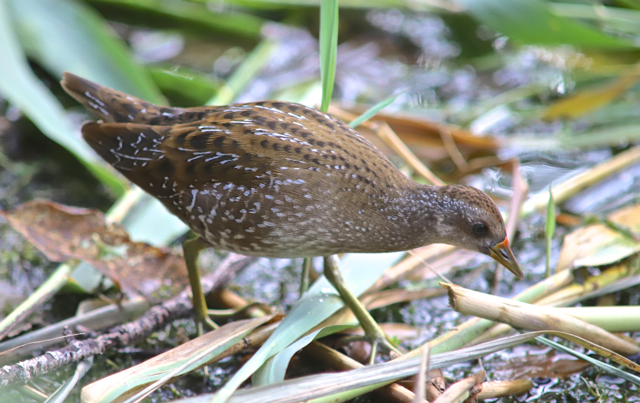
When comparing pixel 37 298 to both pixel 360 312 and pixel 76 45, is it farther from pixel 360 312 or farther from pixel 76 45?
pixel 76 45

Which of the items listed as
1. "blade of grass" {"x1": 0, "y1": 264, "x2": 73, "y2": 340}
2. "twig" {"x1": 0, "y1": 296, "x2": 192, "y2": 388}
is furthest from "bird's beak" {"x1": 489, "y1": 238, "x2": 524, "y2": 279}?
"blade of grass" {"x1": 0, "y1": 264, "x2": 73, "y2": 340}

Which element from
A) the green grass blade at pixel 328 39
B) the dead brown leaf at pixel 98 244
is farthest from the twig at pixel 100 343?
the green grass blade at pixel 328 39

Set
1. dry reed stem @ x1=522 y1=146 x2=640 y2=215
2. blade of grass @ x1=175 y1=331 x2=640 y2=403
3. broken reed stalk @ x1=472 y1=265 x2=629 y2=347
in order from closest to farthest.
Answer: blade of grass @ x1=175 y1=331 x2=640 y2=403
broken reed stalk @ x1=472 y1=265 x2=629 y2=347
dry reed stem @ x1=522 y1=146 x2=640 y2=215

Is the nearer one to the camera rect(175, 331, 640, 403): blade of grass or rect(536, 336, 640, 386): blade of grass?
rect(175, 331, 640, 403): blade of grass

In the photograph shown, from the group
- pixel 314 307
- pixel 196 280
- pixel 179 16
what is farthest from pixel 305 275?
pixel 179 16

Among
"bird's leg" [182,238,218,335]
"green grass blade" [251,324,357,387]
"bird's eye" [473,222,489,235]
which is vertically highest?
"bird's eye" [473,222,489,235]

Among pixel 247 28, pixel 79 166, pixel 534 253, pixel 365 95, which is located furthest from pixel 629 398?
pixel 247 28

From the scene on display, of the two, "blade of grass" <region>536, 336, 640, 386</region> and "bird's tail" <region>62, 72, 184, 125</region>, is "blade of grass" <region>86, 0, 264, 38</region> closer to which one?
"bird's tail" <region>62, 72, 184, 125</region>

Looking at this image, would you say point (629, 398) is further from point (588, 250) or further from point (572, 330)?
point (588, 250)
